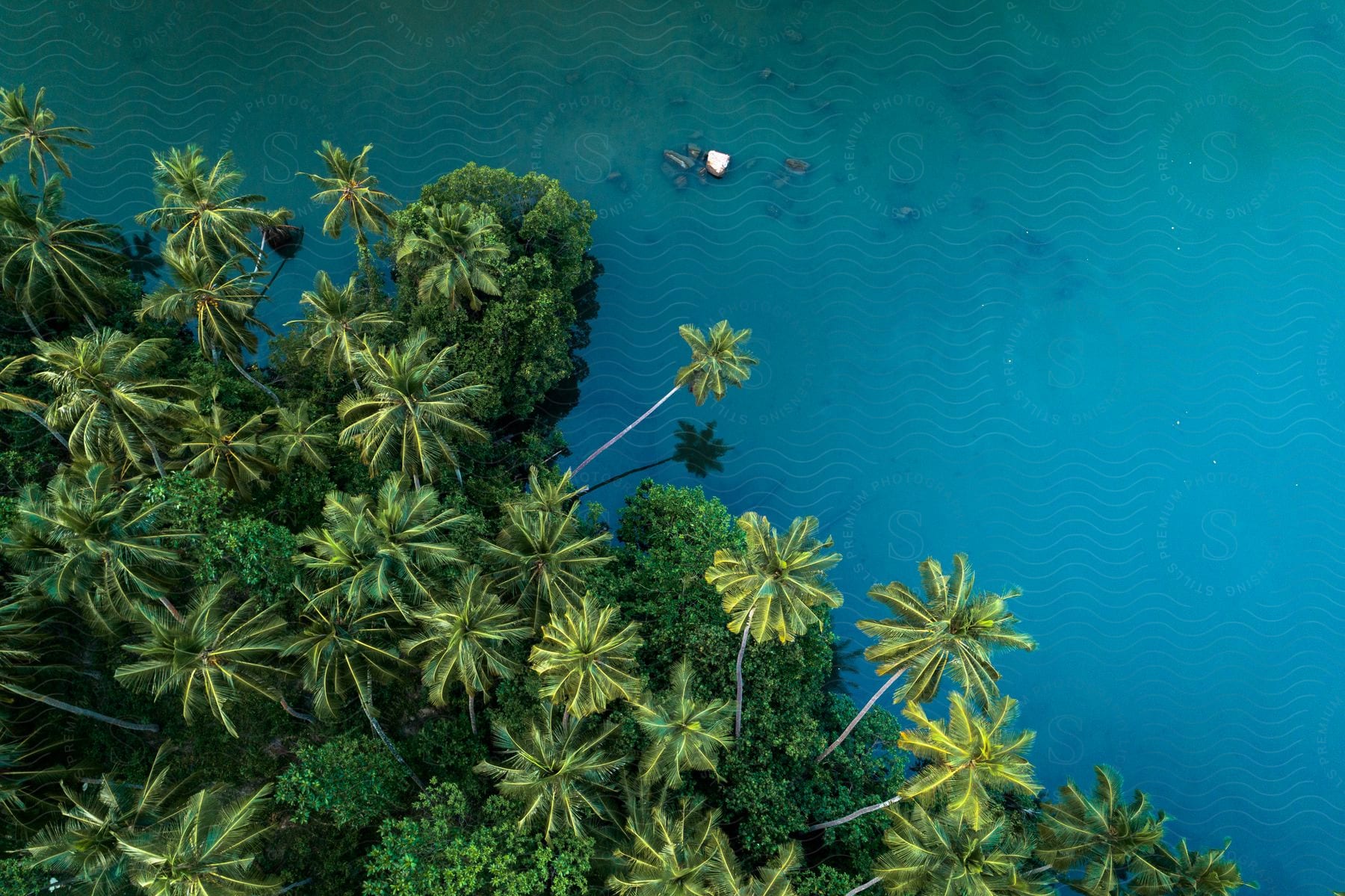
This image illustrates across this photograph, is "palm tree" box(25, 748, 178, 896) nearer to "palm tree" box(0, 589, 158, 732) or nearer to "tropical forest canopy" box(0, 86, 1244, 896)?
"tropical forest canopy" box(0, 86, 1244, 896)

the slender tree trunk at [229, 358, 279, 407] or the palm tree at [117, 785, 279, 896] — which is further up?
the slender tree trunk at [229, 358, 279, 407]

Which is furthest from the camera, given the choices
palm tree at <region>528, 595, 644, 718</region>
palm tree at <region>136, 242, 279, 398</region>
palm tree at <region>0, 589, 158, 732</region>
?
palm tree at <region>136, 242, 279, 398</region>

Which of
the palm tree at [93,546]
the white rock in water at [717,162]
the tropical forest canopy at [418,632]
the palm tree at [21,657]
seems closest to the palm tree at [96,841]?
the tropical forest canopy at [418,632]

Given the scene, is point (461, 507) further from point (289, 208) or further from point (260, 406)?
point (289, 208)

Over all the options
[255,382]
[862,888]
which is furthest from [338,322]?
[862,888]

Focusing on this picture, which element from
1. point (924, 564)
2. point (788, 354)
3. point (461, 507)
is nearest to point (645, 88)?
point (788, 354)

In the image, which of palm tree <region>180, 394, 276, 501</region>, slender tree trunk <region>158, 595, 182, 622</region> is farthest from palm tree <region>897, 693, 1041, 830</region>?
palm tree <region>180, 394, 276, 501</region>

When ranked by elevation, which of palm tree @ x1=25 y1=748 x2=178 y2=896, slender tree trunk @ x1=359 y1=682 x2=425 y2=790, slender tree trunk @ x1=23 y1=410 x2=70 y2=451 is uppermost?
slender tree trunk @ x1=23 y1=410 x2=70 y2=451

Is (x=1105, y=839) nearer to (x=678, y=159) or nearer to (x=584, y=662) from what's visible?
(x=584, y=662)

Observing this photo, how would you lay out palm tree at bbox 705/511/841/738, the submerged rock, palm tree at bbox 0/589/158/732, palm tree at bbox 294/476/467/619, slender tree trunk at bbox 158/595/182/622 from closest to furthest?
palm tree at bbox 705/511/841/738 < palm tree at bbox 294/476/467/619 < palm tree at bbox 0/589/158/732 < slender tree trunk at bbox 158/595/182/622 < the submerged rock
